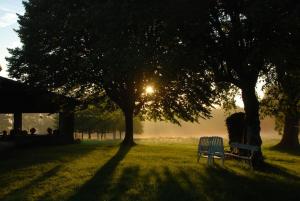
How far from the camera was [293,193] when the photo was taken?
13375mm

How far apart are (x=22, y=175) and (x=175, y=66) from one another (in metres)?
6.15

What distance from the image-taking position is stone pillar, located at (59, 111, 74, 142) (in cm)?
3812

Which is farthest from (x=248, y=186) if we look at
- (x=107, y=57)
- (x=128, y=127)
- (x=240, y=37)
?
(x=128, y=127)

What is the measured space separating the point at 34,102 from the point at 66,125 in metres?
3.50

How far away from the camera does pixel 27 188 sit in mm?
13594

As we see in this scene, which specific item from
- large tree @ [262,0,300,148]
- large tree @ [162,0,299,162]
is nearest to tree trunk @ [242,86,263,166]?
large tree @ [162,0,299,162]

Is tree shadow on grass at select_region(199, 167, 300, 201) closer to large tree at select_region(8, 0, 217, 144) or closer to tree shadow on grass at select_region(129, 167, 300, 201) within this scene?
tree shadow on grass at select_region(129, 167, 300, 201)

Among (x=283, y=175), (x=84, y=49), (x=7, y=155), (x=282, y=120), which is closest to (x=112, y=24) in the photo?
(x=283, y=175)

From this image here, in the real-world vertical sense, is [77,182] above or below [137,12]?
below

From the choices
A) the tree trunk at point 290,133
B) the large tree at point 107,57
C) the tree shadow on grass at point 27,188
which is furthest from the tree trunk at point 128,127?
the tree shadow on grass at point 27,188

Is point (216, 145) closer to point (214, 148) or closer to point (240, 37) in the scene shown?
point (214, 148)

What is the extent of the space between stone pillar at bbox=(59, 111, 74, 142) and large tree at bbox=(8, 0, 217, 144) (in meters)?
1.75

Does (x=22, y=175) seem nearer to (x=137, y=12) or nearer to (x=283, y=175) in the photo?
(x=137, y=12)

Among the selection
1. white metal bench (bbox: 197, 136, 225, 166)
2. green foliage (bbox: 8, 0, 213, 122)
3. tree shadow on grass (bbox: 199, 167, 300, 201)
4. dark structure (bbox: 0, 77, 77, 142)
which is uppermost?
green foliage (bbox: 8, 0, 213, 122)
